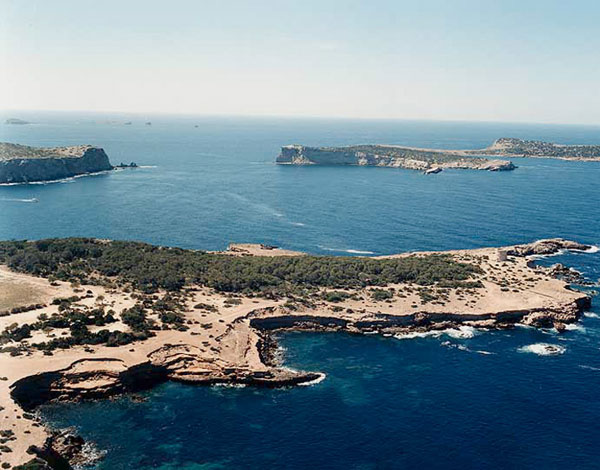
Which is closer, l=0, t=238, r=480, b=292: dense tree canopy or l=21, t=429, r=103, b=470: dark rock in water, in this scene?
l=21, t=429, r=103, b=470: dark rock in water

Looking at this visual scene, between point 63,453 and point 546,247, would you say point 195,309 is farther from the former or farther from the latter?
point 546,247

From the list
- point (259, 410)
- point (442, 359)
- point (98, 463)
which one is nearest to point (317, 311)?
point (442, 359)

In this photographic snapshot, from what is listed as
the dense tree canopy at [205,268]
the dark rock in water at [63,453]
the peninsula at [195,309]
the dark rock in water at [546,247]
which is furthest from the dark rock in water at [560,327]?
the dark rock in water at [63,453]

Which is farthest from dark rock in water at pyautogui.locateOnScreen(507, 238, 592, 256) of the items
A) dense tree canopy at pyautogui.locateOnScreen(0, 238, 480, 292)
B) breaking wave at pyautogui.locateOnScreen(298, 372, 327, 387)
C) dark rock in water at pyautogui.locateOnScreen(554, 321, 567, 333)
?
breaking wave at pyautogui.locateOnScreen(298, 372, 327, 387)

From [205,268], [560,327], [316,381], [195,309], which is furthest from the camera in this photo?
[205,268]

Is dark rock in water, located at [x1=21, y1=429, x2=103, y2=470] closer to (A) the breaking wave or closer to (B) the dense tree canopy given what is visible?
(A) the breaking wave

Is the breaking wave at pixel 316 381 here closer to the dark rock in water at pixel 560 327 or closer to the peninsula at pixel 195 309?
the peninsula at pixel 195 309

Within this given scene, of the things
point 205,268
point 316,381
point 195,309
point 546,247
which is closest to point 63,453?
point 316,381

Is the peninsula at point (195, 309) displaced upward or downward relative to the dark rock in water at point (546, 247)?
downward
